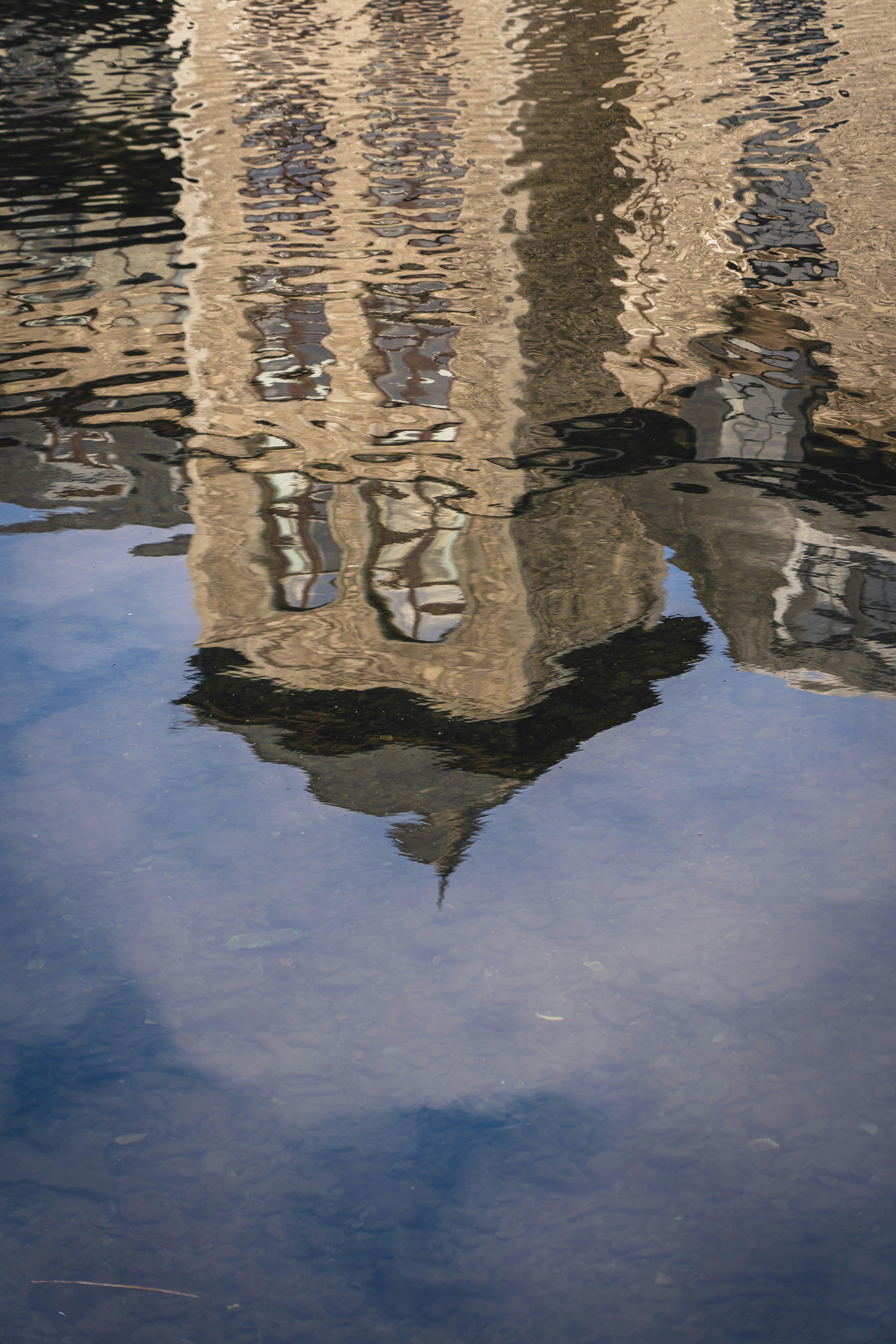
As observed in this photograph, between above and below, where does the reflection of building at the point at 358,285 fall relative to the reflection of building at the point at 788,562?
above

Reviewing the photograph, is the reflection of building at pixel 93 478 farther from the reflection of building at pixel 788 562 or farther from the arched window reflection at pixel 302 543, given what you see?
the reflection of building at pixel 788 562

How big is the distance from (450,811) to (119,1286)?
6.27 feet

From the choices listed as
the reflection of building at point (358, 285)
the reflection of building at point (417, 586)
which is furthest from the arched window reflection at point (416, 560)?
the reflection of building at point (358, 285)

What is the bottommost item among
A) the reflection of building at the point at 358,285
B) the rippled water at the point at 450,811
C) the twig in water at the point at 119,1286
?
the twig in water at the point at 119,1286

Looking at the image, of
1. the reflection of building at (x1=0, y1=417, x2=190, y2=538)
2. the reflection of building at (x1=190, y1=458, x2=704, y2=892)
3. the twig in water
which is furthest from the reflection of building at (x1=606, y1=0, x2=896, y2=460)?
the twig in water

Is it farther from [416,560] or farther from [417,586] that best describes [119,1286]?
[416,560]

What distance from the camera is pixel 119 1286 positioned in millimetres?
2660

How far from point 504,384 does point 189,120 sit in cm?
1555

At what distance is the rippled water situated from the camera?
274 centimetres

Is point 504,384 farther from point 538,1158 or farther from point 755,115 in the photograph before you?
point 755,115

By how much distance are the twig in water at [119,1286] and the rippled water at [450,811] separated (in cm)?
1

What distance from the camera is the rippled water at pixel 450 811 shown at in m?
2.74

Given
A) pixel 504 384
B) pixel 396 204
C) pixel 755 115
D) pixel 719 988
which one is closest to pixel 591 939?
pixel 719 988

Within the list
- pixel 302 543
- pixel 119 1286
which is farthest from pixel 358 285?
pixel 119 1286
